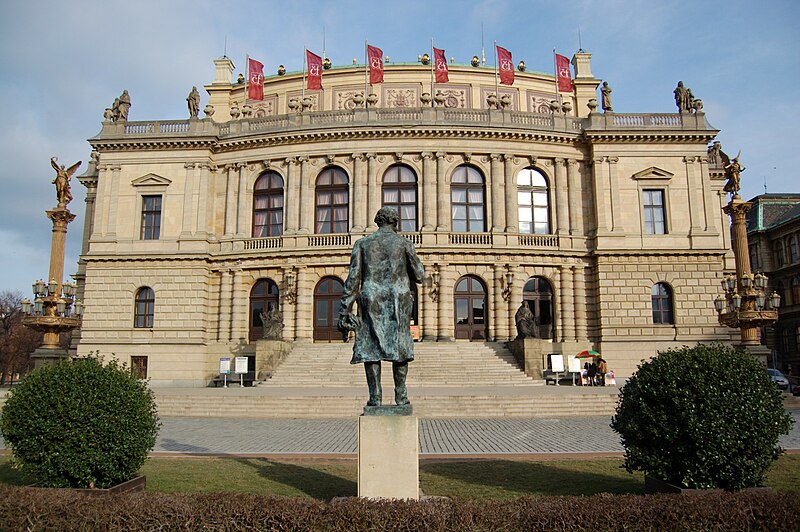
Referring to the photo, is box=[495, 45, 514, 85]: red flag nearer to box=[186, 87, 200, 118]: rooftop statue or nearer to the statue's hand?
box=[186, 87, 200, 118]: rooftop statue

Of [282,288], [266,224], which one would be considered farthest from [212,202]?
[282,288]

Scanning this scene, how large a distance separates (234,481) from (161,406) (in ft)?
48.3

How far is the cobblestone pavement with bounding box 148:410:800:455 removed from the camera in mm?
13852

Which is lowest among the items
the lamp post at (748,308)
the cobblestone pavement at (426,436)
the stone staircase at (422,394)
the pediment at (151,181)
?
Answer: the cobblestone pavement at (426,436)

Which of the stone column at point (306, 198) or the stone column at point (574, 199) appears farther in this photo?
the stone column at point (574, 199)

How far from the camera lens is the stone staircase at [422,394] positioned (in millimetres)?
21844

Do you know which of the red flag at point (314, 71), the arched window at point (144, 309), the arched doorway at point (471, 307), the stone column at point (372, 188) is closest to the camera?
the arched doorway at point (471, 307)

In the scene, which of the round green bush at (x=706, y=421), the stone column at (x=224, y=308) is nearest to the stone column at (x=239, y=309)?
the stone column at (x=224, y=308)

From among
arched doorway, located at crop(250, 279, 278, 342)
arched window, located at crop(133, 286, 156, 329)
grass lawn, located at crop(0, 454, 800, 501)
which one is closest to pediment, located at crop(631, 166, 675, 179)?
arched doorway, located at crop(250, 279, 278, 342)


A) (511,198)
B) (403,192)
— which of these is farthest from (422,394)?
(511,198)

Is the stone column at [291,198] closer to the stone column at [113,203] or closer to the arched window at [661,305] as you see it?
the stone column at [113,203]

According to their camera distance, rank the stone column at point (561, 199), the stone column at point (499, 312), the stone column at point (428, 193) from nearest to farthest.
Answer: the stone column at point (499, 312), the stone column at point (428, 193), the stone column at point (561, 199)

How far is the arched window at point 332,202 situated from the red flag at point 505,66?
12.2 metres

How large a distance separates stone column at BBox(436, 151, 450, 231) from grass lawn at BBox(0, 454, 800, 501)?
2461cm
